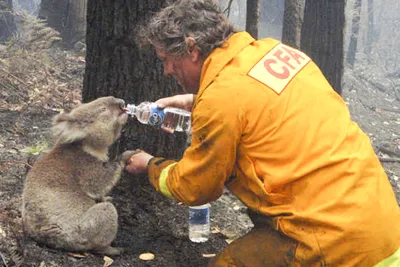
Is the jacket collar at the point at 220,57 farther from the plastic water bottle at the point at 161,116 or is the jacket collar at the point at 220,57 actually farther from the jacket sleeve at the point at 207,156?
the plastic water bottle at the point at 161,116

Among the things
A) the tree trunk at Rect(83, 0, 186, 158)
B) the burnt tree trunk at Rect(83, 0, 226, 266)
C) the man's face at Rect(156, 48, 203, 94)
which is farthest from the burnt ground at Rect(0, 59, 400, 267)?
the man's face at Rect(156, 48, 203, 94)

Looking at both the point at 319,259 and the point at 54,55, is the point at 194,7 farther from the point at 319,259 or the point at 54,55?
the point at 54,55

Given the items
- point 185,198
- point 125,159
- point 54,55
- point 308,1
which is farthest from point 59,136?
point 54,55

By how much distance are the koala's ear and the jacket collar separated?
4.49 ft

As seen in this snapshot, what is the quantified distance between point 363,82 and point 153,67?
1489cm

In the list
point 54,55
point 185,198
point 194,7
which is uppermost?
point 194,7

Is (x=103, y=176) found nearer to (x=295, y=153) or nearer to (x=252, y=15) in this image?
(x=295, y=153)

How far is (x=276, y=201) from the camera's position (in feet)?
11.8

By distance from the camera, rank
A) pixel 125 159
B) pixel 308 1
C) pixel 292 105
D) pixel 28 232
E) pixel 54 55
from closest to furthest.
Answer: pixel 292 105 → pixel 28 232 → pixel 125 159 → pixel 308 1 → pixel 54 55

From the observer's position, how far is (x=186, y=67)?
151 inches

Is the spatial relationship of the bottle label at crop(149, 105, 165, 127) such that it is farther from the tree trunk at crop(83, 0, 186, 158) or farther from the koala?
the tree trunk at crop(83, 0, 186, 158)

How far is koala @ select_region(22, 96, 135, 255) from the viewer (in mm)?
4305

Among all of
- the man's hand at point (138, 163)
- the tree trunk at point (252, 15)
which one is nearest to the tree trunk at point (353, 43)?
the tree trunk at point (252, 15)

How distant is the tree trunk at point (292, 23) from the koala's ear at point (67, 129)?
213 inches
